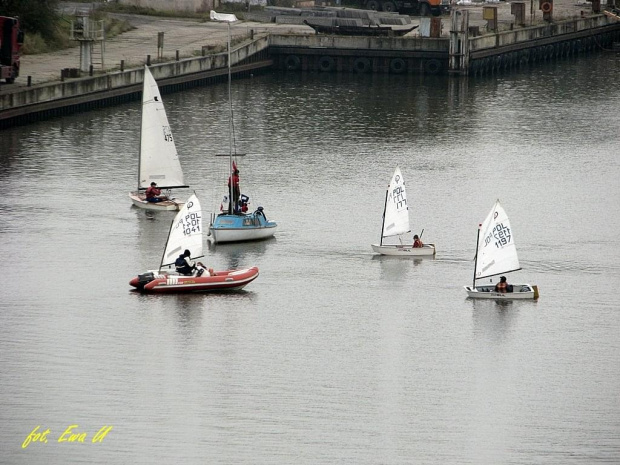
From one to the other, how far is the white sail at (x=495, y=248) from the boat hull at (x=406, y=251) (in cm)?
607

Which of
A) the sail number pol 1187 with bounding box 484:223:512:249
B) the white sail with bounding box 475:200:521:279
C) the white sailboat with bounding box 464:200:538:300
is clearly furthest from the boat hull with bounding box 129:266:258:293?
the sail number pol 1187 with bounding box 484:223:512:249

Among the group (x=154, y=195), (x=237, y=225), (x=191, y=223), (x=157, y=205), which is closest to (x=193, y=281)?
(x=191, y=223)

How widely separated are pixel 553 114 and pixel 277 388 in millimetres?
76076

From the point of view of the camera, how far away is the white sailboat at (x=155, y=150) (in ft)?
279

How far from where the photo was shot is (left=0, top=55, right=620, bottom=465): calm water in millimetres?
49469

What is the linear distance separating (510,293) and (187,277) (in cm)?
1565

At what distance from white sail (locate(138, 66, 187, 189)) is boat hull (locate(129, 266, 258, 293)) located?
810 inches

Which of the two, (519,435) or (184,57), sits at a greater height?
(184,57)

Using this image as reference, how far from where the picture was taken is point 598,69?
6152 inches

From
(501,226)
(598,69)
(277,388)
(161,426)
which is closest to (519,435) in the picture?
(277,388)

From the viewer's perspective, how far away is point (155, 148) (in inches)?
3378

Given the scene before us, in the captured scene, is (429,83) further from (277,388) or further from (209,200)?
(277,388)
